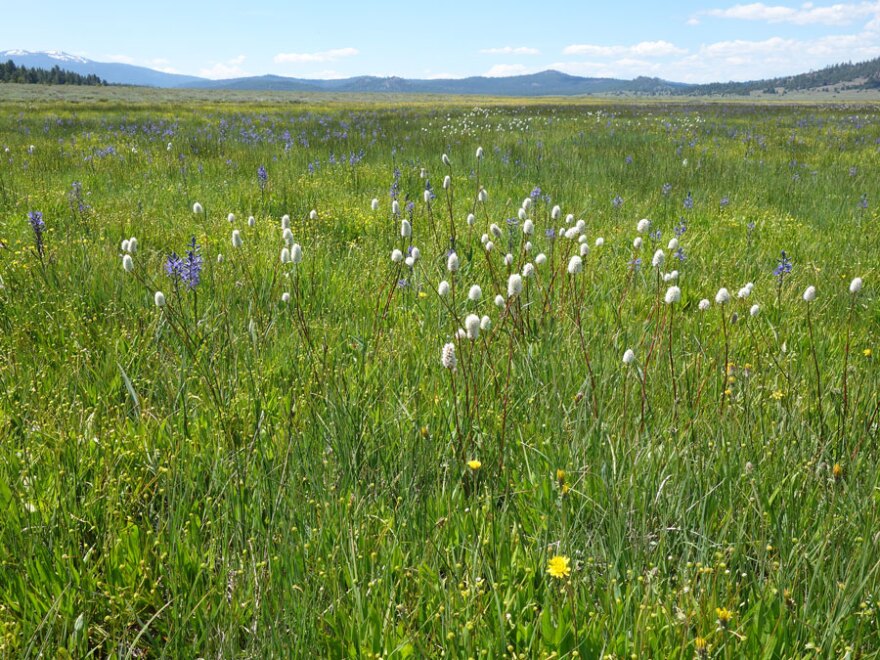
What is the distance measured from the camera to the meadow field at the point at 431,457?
1.43m

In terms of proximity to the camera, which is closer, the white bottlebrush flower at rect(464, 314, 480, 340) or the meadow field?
the meadow field

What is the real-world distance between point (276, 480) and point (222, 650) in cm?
65

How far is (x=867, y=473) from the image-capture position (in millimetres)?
1912

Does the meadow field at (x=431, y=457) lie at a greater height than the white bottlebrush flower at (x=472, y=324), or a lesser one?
lesser

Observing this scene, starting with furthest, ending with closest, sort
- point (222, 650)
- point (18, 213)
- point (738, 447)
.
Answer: point (18, 213), point (738, 447), point (222, 650)

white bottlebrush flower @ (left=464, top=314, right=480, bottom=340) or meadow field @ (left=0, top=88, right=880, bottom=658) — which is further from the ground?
white bottlebrush flower @ (left=464, top=314, right=480, bottom=340)

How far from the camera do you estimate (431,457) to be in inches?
80.8

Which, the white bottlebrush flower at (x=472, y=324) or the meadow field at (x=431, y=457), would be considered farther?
the white bottlebrush flower at (x=472, y=324)

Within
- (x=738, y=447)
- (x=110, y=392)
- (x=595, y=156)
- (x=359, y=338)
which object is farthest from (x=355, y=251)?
(x=595, y=156)

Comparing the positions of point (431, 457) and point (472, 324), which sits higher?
point (472, 324)

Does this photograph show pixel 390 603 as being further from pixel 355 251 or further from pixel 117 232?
pixel 117 232

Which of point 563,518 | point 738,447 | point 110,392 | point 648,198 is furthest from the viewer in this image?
point 648,198

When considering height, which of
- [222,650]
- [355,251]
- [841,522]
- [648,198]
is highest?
[648,198]

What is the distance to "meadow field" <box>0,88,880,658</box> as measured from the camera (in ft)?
4.69
